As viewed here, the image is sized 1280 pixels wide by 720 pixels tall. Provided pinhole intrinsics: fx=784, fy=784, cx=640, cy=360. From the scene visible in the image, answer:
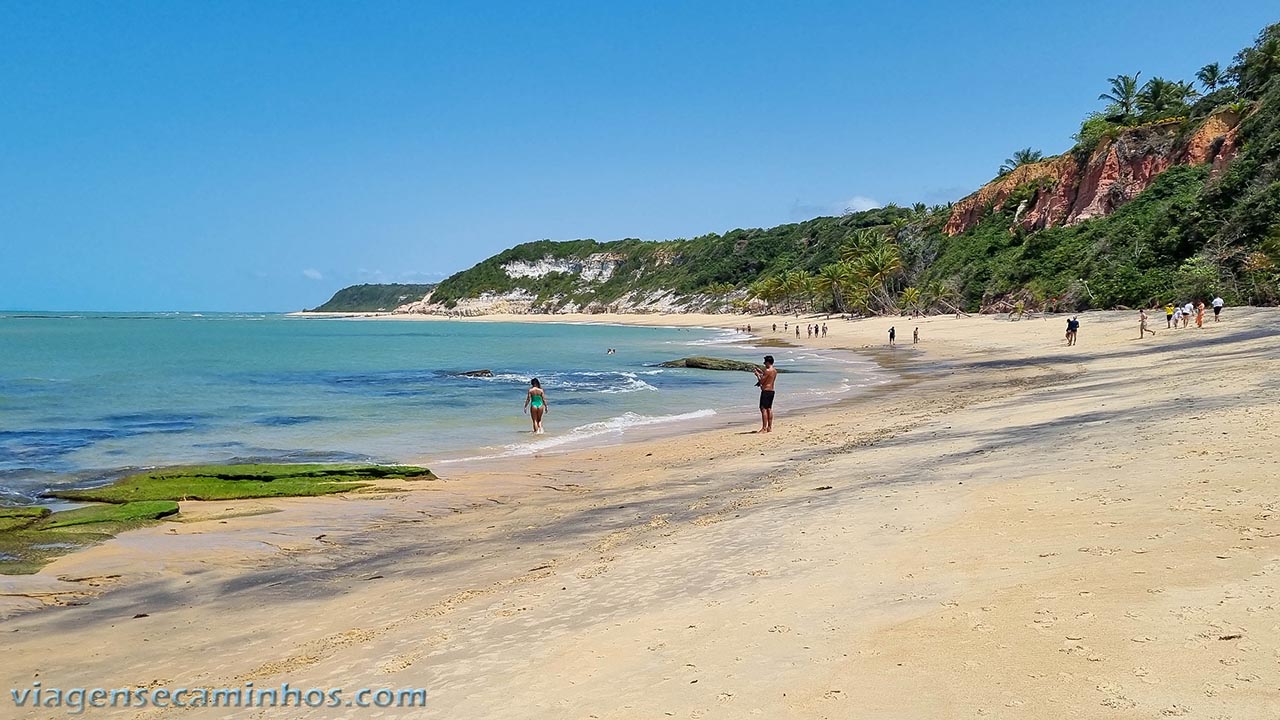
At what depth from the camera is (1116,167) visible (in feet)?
201

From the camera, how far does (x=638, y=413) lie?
2377 cm

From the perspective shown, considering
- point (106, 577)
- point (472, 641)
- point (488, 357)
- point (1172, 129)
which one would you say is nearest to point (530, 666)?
point (472, 641)

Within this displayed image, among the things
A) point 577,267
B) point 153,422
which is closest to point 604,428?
point 153,422

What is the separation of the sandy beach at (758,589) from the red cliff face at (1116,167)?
52.6m

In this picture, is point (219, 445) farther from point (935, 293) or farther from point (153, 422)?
point (935, 293)

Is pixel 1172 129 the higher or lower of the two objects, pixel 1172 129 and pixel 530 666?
the higher

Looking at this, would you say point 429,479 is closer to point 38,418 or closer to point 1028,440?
point 1028,440

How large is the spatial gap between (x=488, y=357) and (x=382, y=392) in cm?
2300

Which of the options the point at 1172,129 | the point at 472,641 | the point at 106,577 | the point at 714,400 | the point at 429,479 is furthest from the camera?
the point at 1172,129

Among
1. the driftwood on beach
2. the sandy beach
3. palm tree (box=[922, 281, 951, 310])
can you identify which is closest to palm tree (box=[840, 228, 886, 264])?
palm tree (box=[922, 281, 951, 310])

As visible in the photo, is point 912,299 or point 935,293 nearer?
point 935,293

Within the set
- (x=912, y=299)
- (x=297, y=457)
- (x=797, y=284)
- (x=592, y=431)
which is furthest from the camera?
(x=797, y=284)

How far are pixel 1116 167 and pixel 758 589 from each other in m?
68.1

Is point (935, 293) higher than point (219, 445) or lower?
higher
